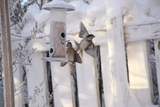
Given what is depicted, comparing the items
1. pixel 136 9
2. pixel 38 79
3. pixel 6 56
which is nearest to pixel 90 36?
pixel 6 56

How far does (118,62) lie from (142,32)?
0.28 meters

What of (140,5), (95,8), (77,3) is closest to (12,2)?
(77,3)

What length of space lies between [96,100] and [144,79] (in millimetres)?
479

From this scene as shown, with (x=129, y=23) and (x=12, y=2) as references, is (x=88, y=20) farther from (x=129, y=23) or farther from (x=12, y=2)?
(x=12, y=2)

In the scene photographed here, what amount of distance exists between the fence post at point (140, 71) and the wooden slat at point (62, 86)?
2.11ft

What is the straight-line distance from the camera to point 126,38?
1.96 meters

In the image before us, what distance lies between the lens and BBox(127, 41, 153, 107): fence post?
6.39 ft

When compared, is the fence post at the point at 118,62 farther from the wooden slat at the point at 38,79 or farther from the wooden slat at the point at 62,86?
the wooden slat at the point at 38,79

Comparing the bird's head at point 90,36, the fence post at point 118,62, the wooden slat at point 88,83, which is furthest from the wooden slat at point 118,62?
the bird's head at point 90,36

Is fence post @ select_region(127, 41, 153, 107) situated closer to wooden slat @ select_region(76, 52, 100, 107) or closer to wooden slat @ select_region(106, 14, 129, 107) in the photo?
wooden slat @ select_region(106, 14, 129, 107)

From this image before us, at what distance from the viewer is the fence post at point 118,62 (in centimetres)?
194

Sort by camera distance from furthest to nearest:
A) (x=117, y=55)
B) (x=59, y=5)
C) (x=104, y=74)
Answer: (x=104, y=74) < (x=117, y=55) < (x=59, y=5)

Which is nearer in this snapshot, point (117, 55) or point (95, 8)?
point (117, 55)

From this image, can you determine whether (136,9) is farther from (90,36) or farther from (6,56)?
(6,56)
